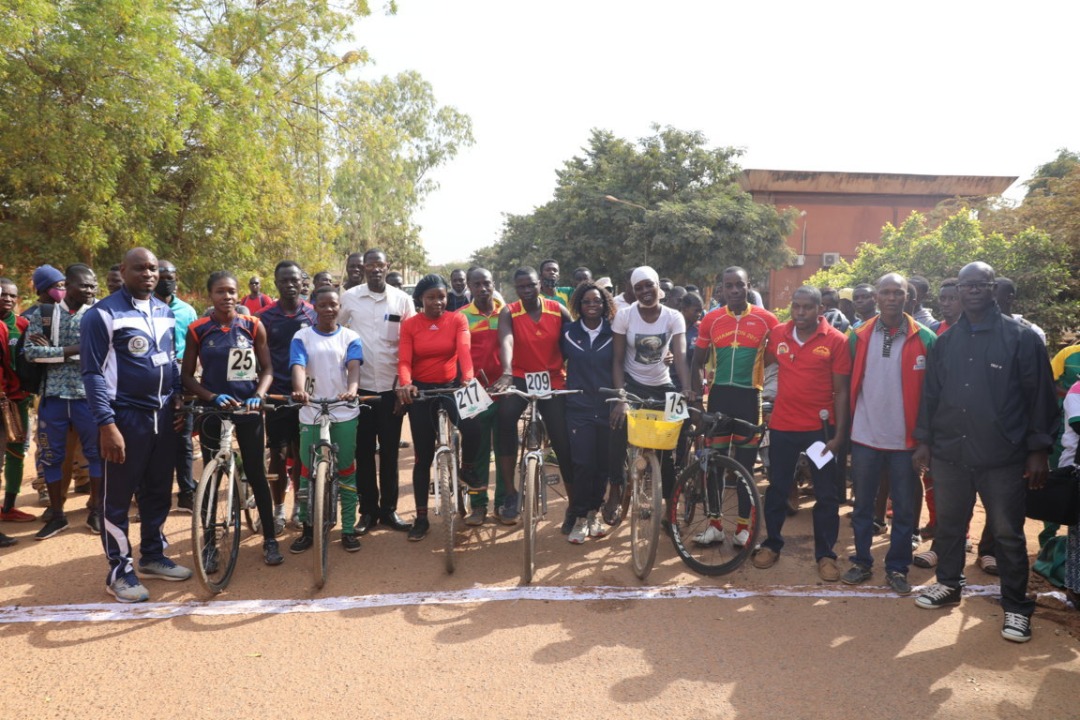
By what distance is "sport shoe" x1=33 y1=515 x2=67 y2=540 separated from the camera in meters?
5.73

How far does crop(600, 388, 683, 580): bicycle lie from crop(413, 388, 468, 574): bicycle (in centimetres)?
126

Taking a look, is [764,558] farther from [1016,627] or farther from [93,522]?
[93,522]

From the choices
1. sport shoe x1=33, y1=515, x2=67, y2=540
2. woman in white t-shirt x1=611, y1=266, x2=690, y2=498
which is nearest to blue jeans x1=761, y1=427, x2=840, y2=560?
woman in white t-shirt x1=611, y1=266, x2=690, y2=498

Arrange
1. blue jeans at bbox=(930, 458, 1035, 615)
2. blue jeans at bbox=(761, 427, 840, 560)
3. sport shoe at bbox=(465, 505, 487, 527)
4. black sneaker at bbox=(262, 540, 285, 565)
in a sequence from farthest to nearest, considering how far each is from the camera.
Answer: sport shoe at bbox=(465, 505, 487, 527)
black sneaker at bbox=(262, 540, 285, 565)
blue jeans at bbox=(761, 427, 840, 560)
blue jeans at bbox=(930, 458, 1035, 615)

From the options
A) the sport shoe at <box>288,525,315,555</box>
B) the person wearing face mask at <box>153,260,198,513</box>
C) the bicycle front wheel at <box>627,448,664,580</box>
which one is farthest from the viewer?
the person wearing face mask at <box>153,260,198,513</box>

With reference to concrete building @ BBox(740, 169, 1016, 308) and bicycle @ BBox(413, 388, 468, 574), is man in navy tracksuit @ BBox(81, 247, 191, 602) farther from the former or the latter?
concrete building @ BBox(740, 169, 1016, 308)

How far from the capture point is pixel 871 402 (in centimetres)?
486

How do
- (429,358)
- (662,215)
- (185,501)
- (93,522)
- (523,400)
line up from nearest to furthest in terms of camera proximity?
(429,358) < (523,400) < (93,522) < (185,501) < (662,215)

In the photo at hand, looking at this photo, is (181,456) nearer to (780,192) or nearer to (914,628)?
(914,628)

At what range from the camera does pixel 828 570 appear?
4.98 meters

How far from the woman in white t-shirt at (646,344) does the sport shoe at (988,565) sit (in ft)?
8.36

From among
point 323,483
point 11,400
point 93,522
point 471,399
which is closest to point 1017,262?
point 471,399

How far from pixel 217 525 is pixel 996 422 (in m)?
5.09

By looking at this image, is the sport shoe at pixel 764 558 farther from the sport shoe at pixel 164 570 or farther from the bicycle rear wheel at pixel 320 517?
the sport shoe at pixel 164 570
